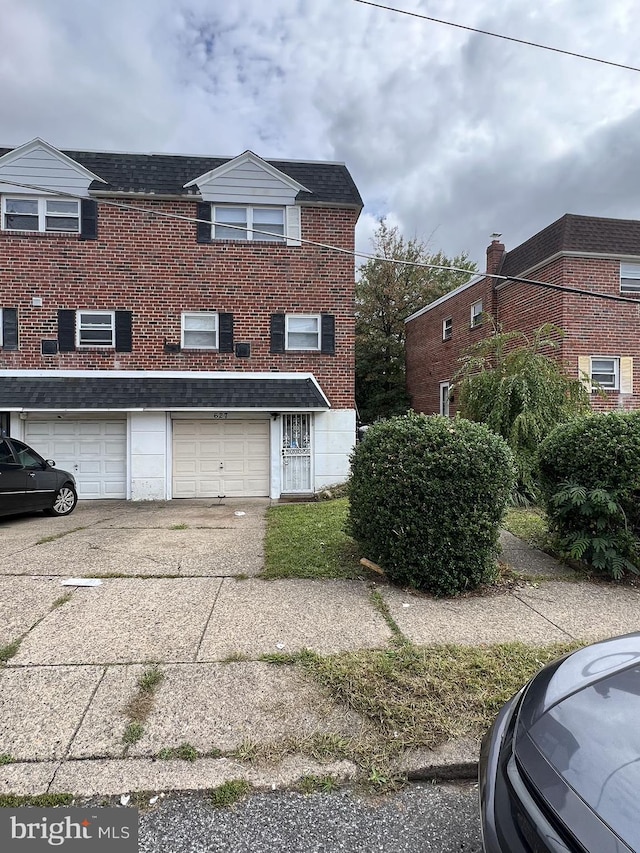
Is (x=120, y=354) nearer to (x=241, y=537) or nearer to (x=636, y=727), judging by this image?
(x=241, y=537)

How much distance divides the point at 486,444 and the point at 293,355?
8038mm

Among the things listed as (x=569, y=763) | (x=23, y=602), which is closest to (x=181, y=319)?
(x=23, y=602)

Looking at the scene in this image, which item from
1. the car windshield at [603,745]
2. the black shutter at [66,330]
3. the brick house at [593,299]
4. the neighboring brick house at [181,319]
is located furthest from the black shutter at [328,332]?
the car windshield at [603,745]

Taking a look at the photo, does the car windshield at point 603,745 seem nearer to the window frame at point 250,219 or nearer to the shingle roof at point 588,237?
the window frame at point 250,219

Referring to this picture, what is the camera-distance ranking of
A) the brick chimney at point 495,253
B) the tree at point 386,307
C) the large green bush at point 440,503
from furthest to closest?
the tree at point 386,307, the brick chimney at point 495,253, the large green bush at point 440,503

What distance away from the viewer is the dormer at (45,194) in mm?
11797

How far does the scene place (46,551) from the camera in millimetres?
6395

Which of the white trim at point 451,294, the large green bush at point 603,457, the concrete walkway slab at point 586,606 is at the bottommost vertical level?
the concrete walkway slab at point 586,606

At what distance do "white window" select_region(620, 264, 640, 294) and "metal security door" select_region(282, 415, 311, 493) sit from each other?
9.56 m

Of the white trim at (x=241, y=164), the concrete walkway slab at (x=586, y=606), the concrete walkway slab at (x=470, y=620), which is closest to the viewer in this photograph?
the concrete walkway slab at (x=470, y=620)

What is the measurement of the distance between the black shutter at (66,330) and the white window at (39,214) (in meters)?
2.00

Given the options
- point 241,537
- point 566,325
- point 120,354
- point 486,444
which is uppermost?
point 566,325

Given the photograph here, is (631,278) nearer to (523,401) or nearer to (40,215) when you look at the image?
(523,401)

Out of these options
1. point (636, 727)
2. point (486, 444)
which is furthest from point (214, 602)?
point (636, 727)
